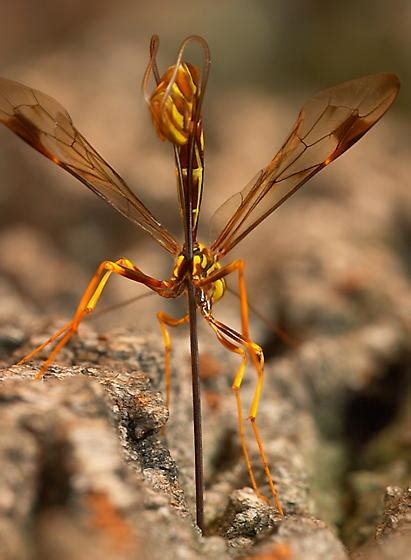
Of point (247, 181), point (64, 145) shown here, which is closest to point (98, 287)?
point (64, 145)

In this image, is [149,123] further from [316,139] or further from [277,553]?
[277,553]

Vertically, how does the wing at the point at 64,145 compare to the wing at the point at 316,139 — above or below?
below

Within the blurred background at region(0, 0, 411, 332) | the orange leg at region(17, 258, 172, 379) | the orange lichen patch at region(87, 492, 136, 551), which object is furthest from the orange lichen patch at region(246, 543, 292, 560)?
the blurred background at region(0, 0, 411, 332)

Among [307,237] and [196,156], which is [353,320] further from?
[196,156]

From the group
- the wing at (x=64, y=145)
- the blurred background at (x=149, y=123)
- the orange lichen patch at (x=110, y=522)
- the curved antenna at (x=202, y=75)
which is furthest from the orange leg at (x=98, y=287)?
the blurred background at (x=149, y=123)

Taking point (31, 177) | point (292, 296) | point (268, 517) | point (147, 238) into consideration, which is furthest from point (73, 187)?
point (268, 517)

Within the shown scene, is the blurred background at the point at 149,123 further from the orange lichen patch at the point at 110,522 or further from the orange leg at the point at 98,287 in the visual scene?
the orange lichen patch at the point at 110,522
